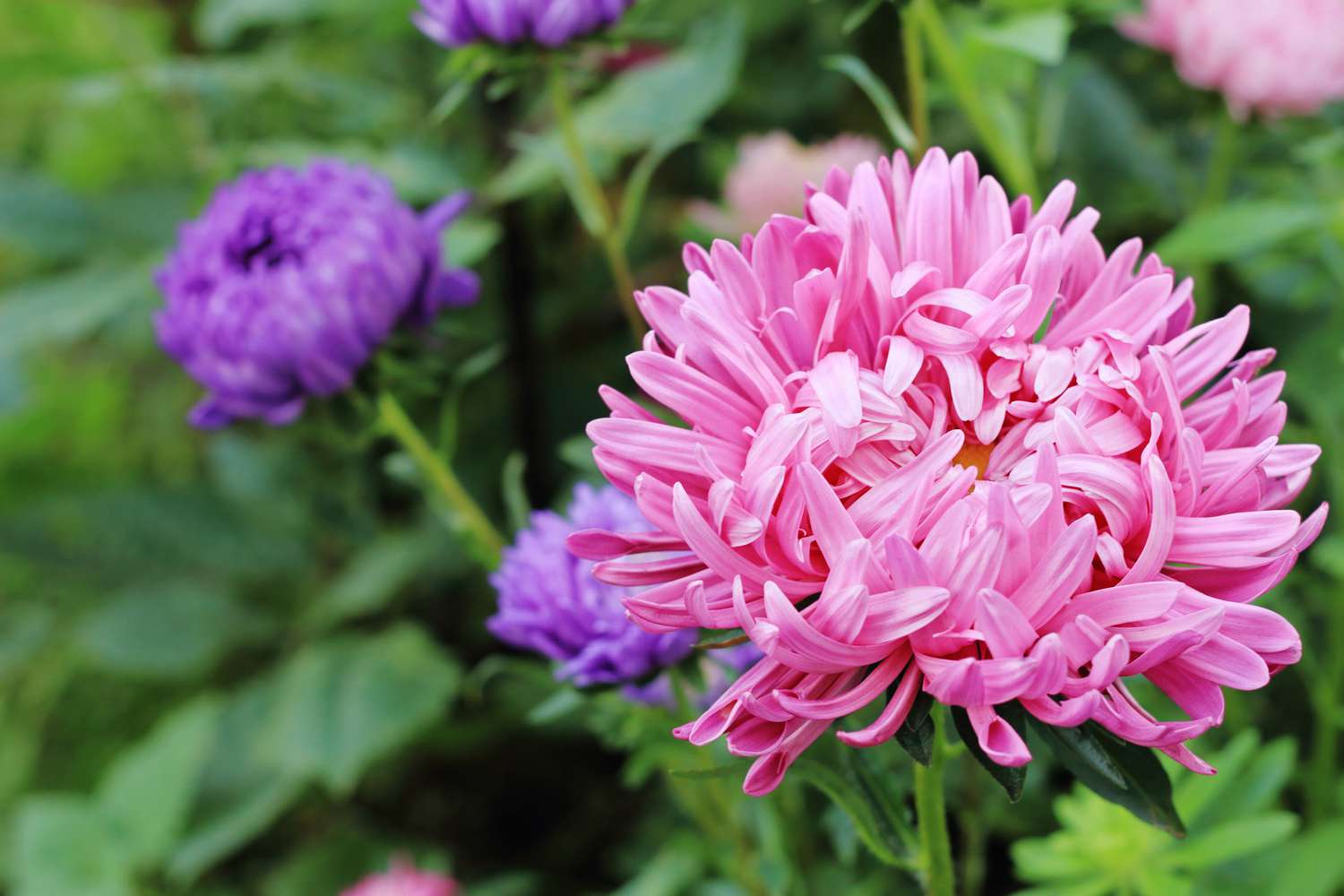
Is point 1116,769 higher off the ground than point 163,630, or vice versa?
point 1116,769

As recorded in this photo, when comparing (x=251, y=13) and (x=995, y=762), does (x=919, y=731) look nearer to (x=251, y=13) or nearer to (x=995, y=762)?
(x=995, y=762)

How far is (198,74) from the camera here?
31.6 inches

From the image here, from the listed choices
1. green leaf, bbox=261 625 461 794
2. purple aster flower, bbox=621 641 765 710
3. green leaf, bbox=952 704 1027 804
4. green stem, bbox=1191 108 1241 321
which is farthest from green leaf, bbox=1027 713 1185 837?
green leaf, bbox=261 625 461 794

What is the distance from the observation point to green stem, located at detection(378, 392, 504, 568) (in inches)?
19.9

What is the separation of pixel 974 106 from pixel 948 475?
312mm

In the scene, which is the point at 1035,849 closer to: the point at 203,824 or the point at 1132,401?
the point at 1132,401

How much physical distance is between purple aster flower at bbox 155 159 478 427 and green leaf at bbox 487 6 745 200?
0.60 feet

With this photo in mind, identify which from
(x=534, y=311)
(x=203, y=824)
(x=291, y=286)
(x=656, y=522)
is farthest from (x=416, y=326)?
(x=203, y=824)

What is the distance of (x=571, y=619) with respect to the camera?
0.44 meters

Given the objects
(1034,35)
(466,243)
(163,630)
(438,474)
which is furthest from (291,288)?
(163,630)

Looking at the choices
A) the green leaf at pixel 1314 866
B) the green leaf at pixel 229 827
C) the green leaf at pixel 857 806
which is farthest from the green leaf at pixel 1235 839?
the green leaf at pixel 229 827

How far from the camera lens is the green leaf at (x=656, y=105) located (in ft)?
2.35

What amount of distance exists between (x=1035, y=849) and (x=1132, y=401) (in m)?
0.24

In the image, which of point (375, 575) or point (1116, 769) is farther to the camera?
point (375, 575)
